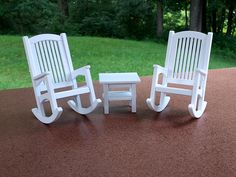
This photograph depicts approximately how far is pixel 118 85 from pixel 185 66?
0.85 metres

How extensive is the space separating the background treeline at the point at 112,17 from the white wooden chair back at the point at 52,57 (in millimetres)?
5614

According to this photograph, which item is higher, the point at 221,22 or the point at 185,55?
the point at 185,55

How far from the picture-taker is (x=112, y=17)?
10117 millimetres

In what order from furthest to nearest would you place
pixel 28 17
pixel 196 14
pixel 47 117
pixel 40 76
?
pixel 28 17 < pixel 196 14 < pixel 47 117 < pixel 40 76

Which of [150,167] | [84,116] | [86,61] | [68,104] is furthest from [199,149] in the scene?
[86,61]

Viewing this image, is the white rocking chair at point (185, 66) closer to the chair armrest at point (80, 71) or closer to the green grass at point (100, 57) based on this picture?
the chair armrest at point (80, 71)

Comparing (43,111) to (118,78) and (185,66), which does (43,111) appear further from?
(185,66)

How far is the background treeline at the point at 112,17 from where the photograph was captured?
9.30m

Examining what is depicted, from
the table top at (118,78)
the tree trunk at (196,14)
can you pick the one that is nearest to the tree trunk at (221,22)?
the tree trunk at (196,14)

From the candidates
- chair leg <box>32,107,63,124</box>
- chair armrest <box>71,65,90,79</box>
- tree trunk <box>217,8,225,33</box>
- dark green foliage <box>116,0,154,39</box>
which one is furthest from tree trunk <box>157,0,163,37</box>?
chair leg <box>32,107,63,124</box>

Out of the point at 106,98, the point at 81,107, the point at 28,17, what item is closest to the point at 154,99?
the point at 106,98

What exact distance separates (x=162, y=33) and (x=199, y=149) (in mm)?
7142

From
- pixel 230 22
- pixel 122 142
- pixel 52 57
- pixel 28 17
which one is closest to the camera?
pixel 122 142

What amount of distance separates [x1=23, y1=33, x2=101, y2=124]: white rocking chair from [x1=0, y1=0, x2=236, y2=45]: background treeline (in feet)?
18.5
